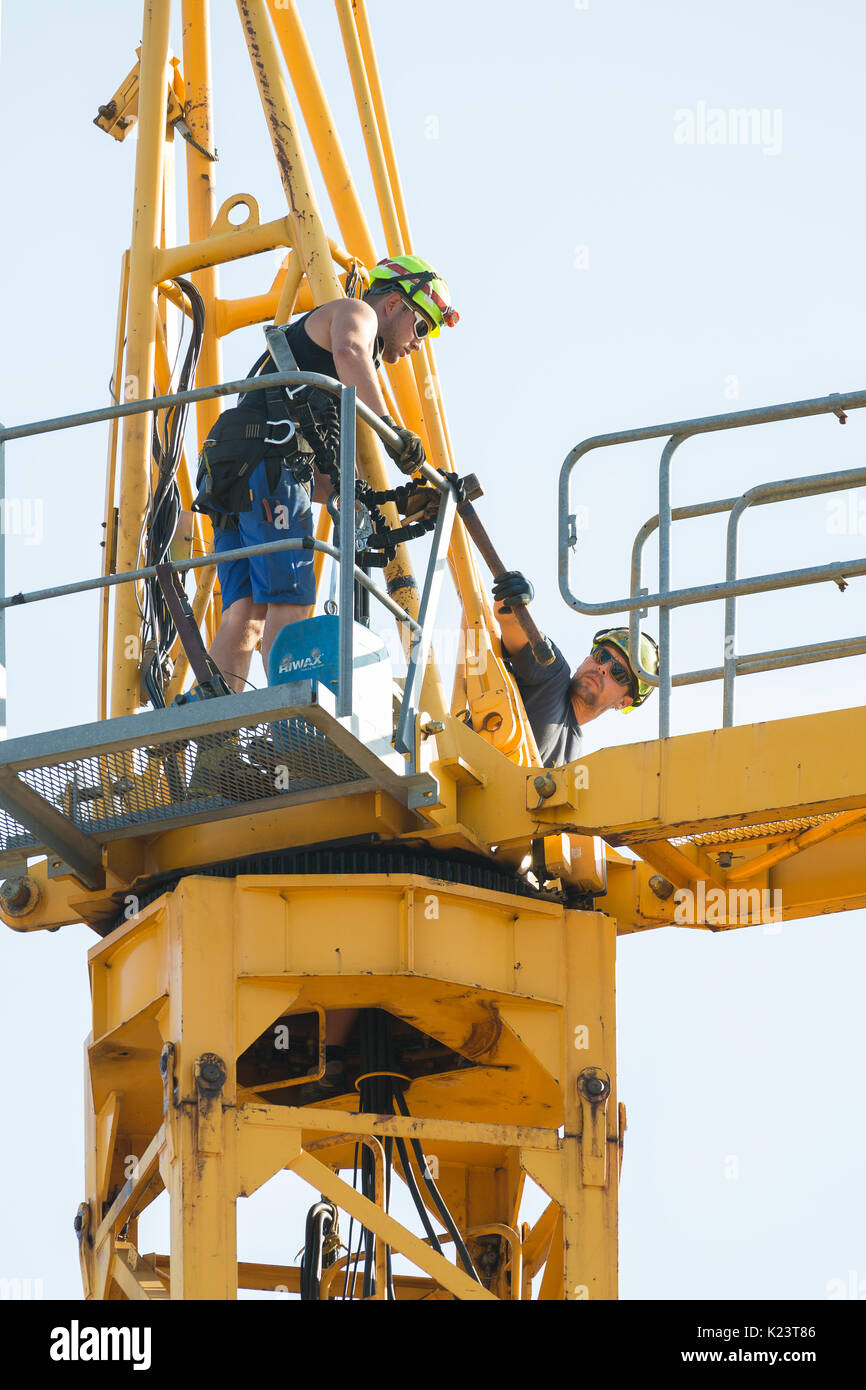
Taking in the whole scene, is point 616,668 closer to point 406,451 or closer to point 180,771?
point 406,451

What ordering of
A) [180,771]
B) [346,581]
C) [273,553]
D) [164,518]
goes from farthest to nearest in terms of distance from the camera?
1. [164,518]
2. [273,553]
3. [180,771]
4. [346,581]

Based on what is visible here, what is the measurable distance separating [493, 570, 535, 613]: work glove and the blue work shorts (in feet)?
4.81

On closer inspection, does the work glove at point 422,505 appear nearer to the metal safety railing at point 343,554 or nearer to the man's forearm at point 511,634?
the metal safety railing at point 343,554

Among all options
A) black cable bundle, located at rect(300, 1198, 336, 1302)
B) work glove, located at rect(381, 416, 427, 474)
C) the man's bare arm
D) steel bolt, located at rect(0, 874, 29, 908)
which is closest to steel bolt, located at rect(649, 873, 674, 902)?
black cable bundle, located at rect(300, 1198, 336, 1302)

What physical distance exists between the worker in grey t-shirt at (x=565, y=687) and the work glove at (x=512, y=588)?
1.79ft

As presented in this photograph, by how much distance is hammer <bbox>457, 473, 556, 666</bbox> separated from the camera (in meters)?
11.1

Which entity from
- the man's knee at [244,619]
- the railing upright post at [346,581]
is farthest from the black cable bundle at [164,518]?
the railing upright post at [346,581]

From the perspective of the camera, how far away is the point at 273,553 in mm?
10852

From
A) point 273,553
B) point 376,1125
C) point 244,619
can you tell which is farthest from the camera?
point 244,619

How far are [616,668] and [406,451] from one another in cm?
299

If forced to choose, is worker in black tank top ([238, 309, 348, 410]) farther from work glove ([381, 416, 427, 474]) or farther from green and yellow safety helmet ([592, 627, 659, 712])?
green and yellow safety helmet ([592, 627, 659, 712])

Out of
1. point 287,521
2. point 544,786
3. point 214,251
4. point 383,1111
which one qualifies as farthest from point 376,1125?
point 214,251

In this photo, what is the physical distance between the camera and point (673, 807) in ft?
35.3
